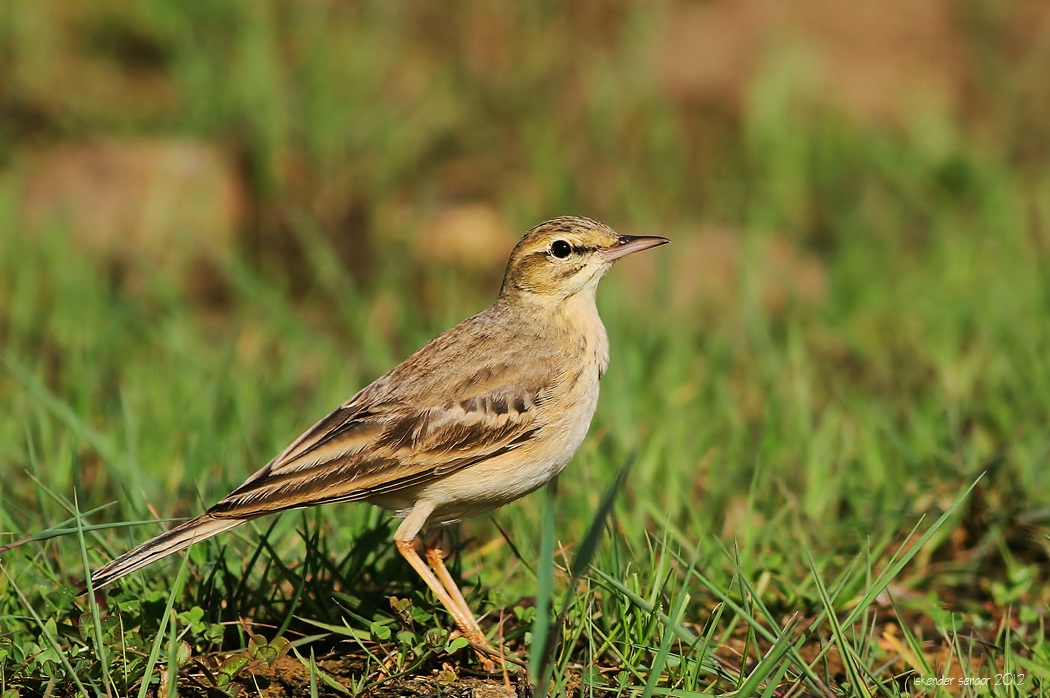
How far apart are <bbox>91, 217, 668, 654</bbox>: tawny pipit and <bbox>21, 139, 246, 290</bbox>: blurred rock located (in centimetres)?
392

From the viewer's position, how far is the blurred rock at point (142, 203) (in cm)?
861

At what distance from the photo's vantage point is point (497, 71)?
443 inches

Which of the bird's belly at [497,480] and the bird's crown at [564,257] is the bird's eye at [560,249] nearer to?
the bird's crown at [564,257]

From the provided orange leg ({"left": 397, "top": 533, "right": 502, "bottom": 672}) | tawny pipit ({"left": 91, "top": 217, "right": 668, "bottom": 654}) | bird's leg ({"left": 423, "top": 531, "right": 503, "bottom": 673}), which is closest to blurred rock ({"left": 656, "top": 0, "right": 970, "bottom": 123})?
tawny pipit ({"left": 91, "top": 217, "right": 668, "bottom": 654})

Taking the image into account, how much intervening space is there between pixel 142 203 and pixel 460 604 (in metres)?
5.51

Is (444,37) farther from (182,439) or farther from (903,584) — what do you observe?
(903,584)

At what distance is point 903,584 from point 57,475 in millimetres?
3624

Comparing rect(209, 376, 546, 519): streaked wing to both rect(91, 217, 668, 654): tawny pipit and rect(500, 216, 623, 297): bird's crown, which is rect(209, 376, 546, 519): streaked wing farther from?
rect(500, 216, 623, 297): bird's crown

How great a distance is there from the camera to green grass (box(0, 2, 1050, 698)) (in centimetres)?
430

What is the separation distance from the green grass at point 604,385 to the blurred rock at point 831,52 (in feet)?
1.49

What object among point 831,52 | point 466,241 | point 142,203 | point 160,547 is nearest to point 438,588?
point 160,547

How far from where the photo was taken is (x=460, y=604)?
4414mm

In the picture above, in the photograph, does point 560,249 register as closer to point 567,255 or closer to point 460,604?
point 567,255

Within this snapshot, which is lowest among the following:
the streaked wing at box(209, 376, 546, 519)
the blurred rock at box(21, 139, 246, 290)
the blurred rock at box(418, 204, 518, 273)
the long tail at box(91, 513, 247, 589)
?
the blurred rock at box(418, 204, 518, 273)
